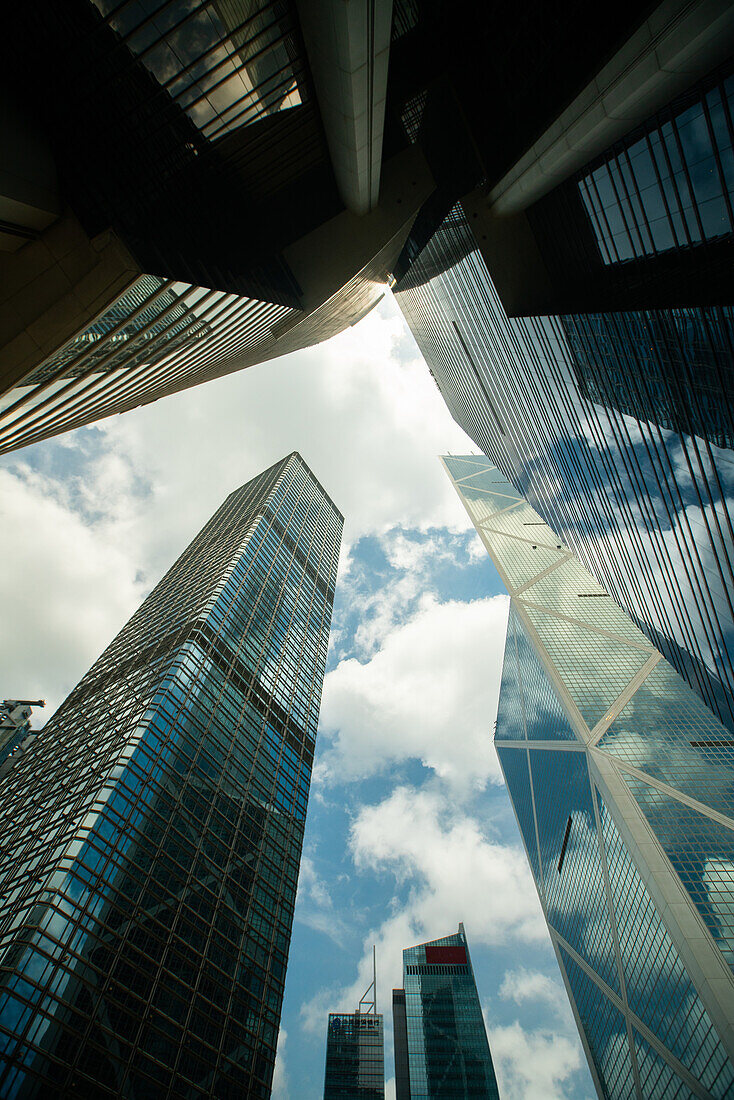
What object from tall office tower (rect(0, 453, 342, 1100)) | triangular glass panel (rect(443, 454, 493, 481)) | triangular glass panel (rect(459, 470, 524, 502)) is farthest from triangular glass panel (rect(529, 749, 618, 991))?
triangular glass panel (rect(443, 454, 493, 481))

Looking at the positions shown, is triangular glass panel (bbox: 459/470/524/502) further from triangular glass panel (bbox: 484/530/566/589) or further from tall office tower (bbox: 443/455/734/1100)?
tall office tower (bbox: 443/455/734/1100)

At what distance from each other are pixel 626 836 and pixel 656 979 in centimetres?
997

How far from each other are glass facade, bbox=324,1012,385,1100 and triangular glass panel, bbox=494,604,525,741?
5906cm

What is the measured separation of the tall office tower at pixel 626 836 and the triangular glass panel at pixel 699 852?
11 centimetres

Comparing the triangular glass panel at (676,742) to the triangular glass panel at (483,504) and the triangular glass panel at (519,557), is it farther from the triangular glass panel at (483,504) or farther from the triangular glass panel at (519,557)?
the triangular glass panel at (483,504)

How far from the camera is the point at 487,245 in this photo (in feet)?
120

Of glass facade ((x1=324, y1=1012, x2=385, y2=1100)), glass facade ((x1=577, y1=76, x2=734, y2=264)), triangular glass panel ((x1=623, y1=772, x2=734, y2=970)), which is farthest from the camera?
glass facade ((x1=324, y1=1012, x2=385, y2=1100))

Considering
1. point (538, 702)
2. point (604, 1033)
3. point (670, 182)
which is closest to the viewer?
point (670, 182)

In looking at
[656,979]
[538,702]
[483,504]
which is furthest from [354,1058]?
[483,504]

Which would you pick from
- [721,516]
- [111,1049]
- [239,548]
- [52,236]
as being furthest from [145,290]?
[239,548]

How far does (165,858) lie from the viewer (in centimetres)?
3672

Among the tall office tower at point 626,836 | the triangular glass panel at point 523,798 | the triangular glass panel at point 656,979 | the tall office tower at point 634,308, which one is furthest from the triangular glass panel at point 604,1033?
the tall office tower at point 634,308

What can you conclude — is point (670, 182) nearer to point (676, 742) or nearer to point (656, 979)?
point (656, 979)

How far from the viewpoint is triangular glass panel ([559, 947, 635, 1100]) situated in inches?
1966
